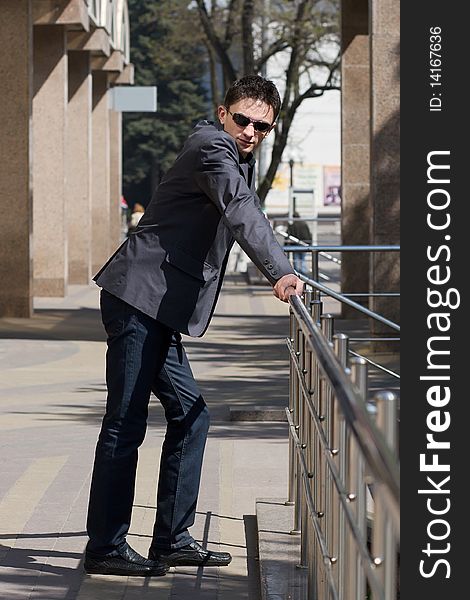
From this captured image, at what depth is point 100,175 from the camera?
31578 millimetres

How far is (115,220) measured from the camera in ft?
108

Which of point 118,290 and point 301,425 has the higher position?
point 118,290

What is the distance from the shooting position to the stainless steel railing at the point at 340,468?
256 cm

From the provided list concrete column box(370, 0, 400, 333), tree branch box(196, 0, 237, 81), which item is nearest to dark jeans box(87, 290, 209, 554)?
concrete column box(370, 0, 400, 333)

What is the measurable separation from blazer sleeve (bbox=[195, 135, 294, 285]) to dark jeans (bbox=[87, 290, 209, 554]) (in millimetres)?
549

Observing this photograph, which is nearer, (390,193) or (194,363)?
(194,363)

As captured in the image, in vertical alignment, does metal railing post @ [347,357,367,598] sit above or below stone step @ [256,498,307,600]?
above

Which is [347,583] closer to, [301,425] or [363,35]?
[301,425]

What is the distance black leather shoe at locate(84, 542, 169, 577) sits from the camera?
19.0ft

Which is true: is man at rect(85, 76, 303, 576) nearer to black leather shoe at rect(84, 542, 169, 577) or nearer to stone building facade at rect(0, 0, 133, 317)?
black leather shoe at rect(84, 542, 169, 577)

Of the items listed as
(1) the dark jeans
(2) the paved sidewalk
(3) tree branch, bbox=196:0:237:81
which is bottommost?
(2) the paved sidewalk

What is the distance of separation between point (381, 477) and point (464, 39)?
2.86 meters

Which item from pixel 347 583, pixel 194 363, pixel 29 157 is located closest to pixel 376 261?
pixel 194 363

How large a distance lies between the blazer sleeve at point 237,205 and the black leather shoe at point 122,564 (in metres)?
1.27
